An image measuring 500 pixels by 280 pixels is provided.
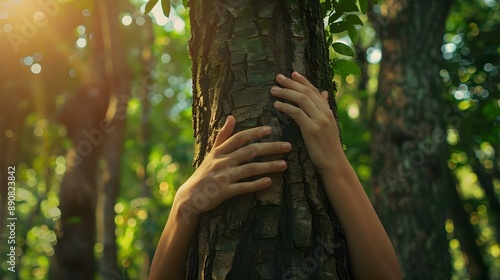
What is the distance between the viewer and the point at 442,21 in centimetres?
700

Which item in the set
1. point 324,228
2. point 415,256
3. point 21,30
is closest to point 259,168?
point 324,228

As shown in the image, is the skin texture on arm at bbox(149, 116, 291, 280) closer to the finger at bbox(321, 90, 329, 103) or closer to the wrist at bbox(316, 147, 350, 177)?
the wrist at bbox(316, 147, 350, 177)

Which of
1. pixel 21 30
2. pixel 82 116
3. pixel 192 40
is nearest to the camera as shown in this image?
pixel 192 40

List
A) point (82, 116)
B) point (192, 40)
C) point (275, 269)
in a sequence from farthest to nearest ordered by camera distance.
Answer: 1. point (82, 116)
2. point (192, 40)
3. point (275, 269)

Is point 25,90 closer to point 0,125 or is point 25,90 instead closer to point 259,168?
point 0,125

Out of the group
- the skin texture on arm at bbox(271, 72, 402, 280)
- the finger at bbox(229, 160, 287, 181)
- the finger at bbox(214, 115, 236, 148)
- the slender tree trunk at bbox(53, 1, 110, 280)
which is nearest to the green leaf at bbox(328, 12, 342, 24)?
the skin texture on arm at bbox(271, 72, 402, 280)

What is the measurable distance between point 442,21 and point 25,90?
8.26 metres

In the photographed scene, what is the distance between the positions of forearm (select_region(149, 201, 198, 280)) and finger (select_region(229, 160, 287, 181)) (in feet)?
0.99

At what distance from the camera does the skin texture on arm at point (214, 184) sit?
2365 millimetres

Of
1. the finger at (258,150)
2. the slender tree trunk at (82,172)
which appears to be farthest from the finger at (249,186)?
the slender tree trunk at (82,172)

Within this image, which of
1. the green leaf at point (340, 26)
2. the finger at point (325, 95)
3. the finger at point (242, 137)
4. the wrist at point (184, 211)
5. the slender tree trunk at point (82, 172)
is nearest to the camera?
the finger at point (242, 137)

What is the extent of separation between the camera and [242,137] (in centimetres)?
243

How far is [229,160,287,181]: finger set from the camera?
2.35 meters

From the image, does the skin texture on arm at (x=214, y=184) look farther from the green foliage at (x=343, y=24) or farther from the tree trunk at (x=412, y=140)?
the tree trunk at (x=412, y=140)
